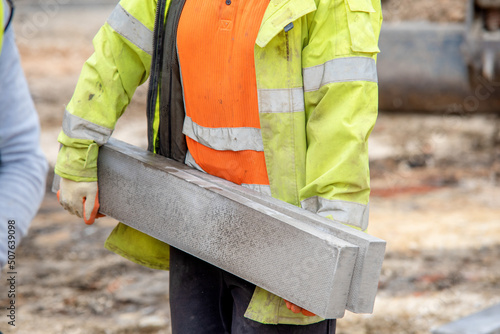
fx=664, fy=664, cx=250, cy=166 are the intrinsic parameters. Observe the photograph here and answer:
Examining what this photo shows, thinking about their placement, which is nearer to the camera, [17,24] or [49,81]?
[49,81]

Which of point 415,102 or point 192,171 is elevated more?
point 192,171

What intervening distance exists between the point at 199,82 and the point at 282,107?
0.31 m

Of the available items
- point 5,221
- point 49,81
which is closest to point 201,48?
point 5,221

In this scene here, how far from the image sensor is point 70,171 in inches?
87.3

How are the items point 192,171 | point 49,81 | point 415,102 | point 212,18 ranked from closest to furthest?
point 212,18 < point 192,171 < point 415,102 < point 49,81

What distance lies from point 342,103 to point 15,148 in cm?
89

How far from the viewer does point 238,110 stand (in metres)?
2.07

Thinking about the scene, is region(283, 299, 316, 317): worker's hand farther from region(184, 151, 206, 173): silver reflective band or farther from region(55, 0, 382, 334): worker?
region(184, 151, 206, 173): silver reflective band

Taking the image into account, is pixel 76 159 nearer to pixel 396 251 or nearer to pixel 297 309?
pixel 297 309

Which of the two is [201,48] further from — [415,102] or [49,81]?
[49,81]

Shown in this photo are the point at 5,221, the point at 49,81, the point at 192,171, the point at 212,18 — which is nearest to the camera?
the point at 5,221

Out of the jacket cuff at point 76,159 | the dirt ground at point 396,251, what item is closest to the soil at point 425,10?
the dirt ground at point 396,251

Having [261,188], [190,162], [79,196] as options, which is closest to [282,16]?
[261,188]

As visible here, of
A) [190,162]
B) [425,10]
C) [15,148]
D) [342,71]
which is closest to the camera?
[15,148]
